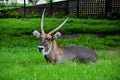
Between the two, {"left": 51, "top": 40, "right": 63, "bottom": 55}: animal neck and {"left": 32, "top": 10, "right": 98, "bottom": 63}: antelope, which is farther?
{"left": 51, "top": 40, "right": 63, "bottom": 55}: animal neck

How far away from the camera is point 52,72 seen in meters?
9.16

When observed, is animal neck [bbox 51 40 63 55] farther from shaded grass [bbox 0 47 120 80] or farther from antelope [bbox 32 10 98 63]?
shaded grass [bbox 0 47 120 80]

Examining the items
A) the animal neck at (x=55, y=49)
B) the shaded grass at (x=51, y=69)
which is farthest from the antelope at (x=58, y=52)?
the shaded grass at (x=51, y=69)

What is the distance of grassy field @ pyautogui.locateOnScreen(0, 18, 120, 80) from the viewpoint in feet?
29.5

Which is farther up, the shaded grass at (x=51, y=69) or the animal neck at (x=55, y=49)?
the animal neck at (x=55, y=49)

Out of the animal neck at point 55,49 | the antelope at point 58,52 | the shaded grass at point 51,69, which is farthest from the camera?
the animal neck at point 55,49

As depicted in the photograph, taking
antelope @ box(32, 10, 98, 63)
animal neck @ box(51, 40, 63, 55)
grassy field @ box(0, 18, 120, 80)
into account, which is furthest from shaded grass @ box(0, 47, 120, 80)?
animal neck @ box(51, 40, 63, 55)

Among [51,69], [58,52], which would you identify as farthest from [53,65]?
[51,69]

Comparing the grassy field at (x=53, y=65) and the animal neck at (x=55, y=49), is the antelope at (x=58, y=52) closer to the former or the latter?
the animal neck at (x=55, y=49)

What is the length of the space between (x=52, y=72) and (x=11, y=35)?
7374 mm

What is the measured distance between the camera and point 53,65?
33.9ft

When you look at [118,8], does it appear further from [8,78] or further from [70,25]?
[8,78]

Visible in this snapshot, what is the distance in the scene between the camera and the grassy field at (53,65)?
29.5 feet

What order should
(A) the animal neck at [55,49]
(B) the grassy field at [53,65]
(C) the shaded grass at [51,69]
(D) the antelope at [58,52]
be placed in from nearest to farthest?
(C) the shaded grass at [51,69]
(B) the grassy field at [53,65]
(D) the antelope at [58,52]
(A) the animal neck at [55,49]
